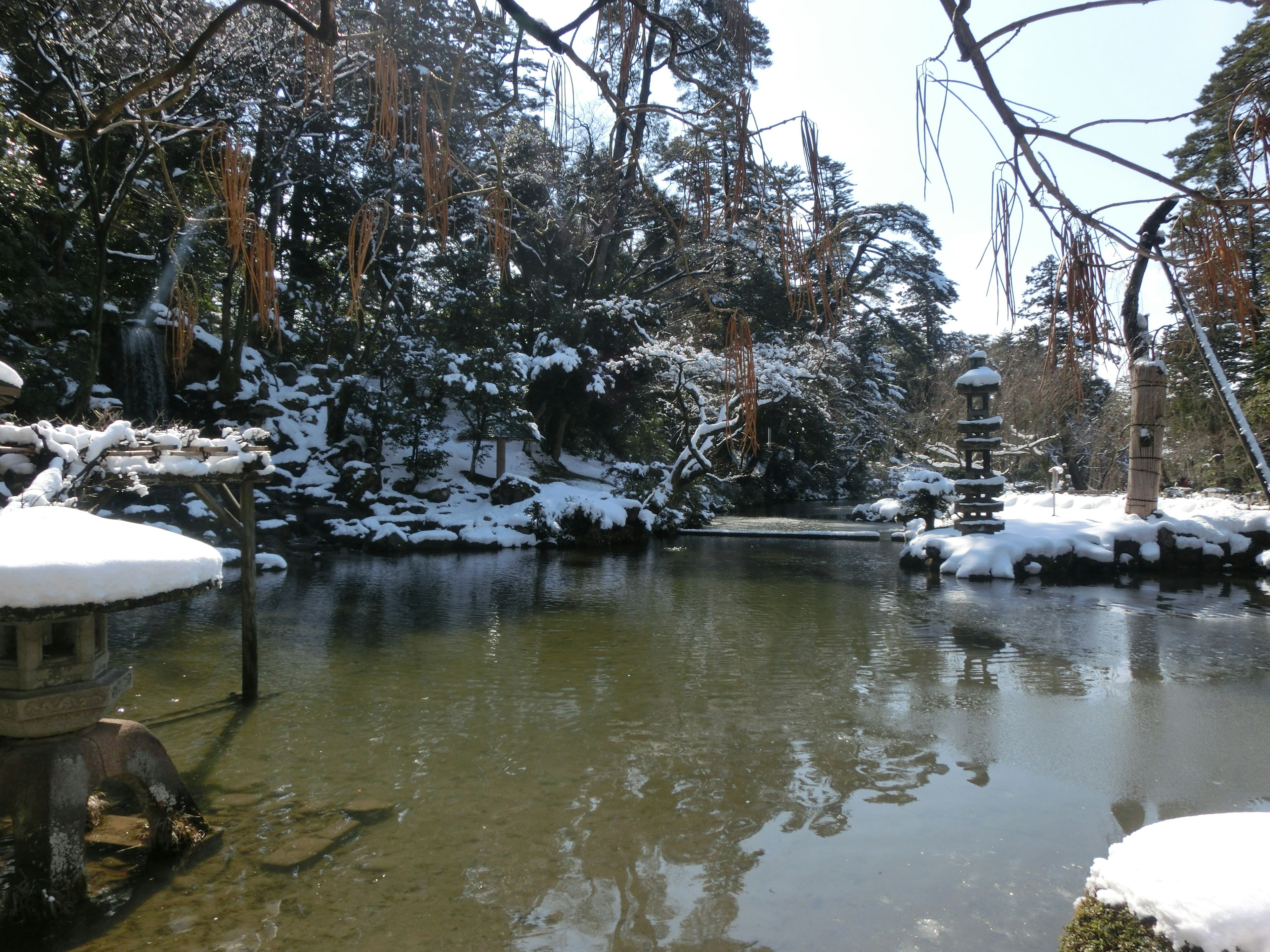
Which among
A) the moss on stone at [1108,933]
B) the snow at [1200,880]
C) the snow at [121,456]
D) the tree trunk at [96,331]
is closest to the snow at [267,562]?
the tree trunk at [96,331]

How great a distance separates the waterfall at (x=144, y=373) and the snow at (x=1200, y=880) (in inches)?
654

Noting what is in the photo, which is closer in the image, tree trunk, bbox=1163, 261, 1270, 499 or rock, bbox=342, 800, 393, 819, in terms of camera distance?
tree trunk, bbox=1163, 261, 1270, 499

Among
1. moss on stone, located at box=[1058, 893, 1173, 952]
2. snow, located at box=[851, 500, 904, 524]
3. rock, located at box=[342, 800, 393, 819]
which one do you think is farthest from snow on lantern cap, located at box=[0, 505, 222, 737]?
snow, located at box=[851, 500, 904, 524]

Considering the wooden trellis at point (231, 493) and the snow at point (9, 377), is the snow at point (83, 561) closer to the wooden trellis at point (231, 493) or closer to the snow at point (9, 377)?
the snow at point (9, 377)

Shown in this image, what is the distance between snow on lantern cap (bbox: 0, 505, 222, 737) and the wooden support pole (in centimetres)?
238

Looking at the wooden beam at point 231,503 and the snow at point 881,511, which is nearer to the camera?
the wooden beam at point 231,503

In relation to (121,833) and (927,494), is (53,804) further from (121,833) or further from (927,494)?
(927,494)

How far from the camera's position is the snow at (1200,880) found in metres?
1.68

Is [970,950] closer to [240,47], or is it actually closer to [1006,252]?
[1006,252]

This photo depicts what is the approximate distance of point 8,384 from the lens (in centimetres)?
315

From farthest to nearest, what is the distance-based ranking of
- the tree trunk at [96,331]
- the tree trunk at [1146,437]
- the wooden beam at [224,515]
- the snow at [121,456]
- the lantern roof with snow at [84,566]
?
the tree trunk at [1146,437], the tree trunk at [96,331], the wooden beam at [224,515], the snow at [121,456], the lantern roof with snow at [84,566]

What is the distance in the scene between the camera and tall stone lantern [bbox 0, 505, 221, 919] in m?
2.60

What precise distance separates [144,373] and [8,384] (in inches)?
549

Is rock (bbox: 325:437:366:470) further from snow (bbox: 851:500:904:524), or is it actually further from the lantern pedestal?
snow (bbox: 851:500:904:524)
